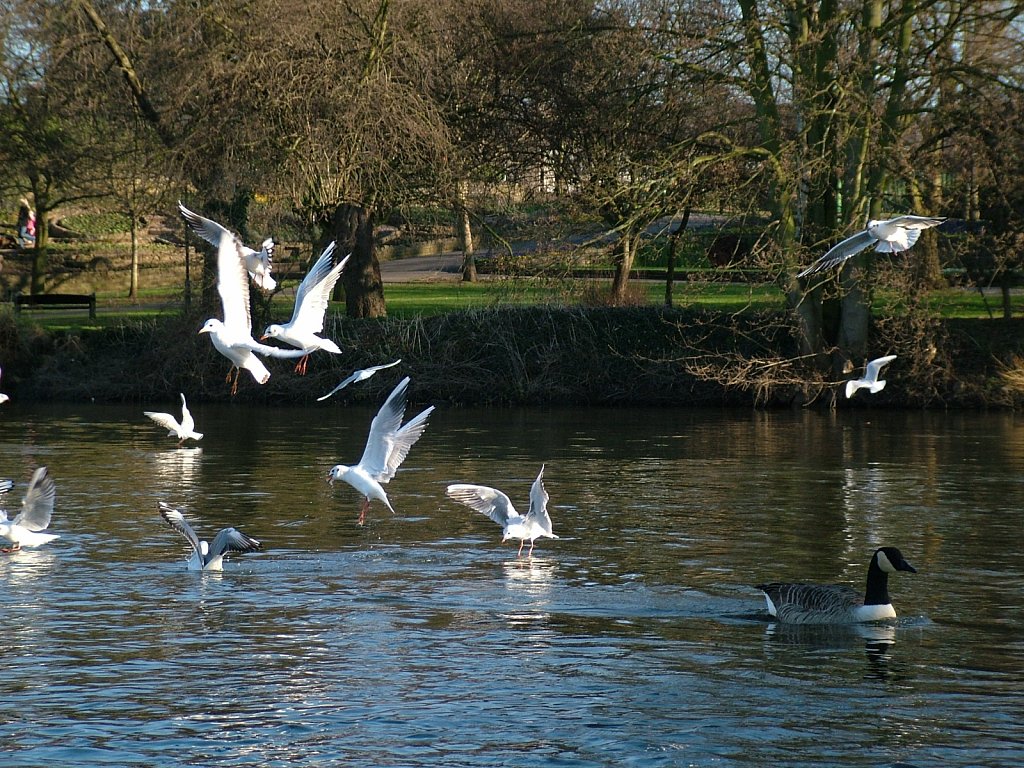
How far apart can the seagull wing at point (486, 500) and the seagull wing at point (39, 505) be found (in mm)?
4218

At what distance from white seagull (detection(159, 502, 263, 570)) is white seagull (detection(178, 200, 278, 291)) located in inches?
96.0

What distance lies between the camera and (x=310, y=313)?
16438 mm

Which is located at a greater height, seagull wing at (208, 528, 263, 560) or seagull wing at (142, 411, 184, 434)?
seagull wing at (142, 411, 184, 434)

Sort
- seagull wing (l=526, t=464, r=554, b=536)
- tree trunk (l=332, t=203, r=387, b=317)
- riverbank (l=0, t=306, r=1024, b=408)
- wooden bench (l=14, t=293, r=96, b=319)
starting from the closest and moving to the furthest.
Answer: seagull wing (l=526, t=464, r=554, b=536)
riverbank (l=0, t=306, r=1024, b=408)
tree trunk (l=332, t=203, r=387, b=317)
wooden bench (l=14, t=293, r=96, b=319)

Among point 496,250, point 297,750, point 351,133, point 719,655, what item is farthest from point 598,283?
point 297,750

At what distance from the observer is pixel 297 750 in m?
9.63

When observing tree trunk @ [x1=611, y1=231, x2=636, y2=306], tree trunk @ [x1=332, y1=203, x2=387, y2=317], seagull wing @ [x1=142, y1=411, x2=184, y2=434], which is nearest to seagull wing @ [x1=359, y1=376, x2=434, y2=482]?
seagull wing @ [x1=142, y1=411, x2=184, y2=434]

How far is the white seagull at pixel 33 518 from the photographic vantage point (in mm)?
16125

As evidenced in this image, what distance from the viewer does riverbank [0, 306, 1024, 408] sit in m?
34.5

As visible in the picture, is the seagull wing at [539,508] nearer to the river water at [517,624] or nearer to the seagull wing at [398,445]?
the river water at [517,624]

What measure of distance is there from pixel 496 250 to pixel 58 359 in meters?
11.0

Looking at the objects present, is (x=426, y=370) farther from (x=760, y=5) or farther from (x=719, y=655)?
(x=719, y=655)

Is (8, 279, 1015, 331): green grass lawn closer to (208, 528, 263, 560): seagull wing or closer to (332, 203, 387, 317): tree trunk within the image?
(332, 203, 387, 317): tree trunk

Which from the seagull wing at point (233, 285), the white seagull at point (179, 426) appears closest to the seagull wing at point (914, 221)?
the seagull wing at point (233, 285)
